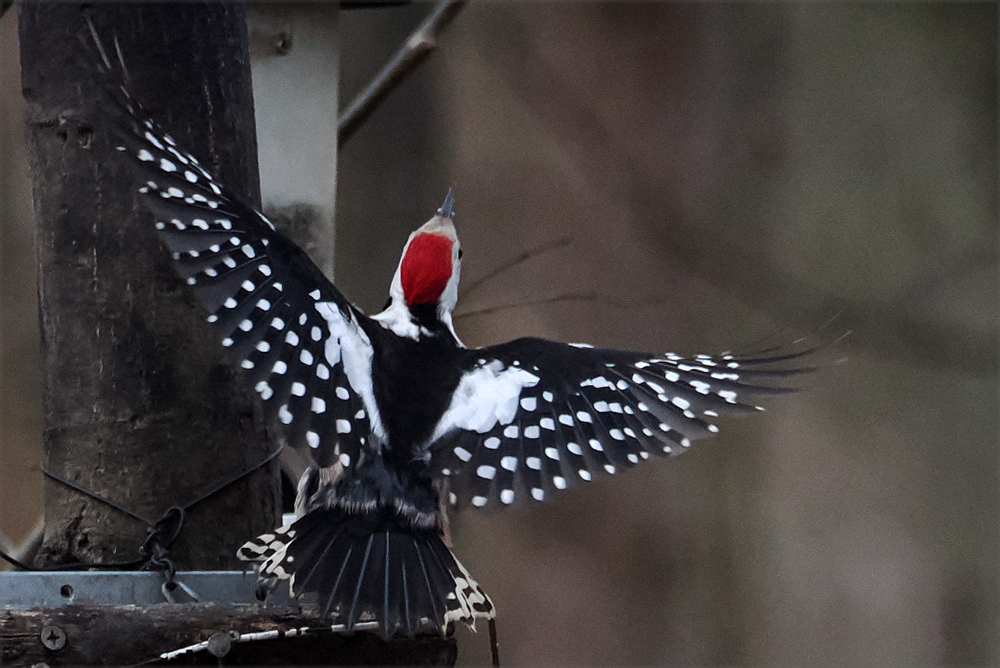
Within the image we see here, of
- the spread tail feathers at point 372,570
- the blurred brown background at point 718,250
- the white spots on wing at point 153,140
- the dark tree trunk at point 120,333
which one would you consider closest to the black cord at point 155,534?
the dark tree trunk at point 120,333

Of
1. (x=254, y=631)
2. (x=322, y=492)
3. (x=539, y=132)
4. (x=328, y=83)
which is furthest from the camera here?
(x=539, y=132)

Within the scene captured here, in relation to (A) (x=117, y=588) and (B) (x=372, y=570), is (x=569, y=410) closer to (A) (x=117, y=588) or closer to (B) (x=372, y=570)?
(B) (x=372, y=570)

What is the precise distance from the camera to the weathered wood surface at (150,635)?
5.24 feet

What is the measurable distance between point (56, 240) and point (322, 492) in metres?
0.65

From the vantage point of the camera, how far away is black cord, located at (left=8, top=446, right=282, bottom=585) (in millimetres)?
2006

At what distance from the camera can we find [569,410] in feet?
7.66

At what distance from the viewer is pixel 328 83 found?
2.85 metres

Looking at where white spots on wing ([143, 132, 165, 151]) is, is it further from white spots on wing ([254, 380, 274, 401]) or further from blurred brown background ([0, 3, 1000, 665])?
blurred brown background ([0, 3, 1000, 665])

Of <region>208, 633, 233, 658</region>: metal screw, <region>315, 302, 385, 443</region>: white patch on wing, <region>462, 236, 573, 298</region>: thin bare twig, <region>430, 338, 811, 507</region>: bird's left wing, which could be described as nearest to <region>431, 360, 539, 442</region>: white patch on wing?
<region>430, 338, 811, 507</region>: bird's left wing

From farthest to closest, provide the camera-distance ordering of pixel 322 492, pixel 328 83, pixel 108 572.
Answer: pixel 328 83 < pixel 322 492 < pixel 108 572

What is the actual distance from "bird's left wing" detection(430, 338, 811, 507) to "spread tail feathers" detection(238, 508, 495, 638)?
13cm

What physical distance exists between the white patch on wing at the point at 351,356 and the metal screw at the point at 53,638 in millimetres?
671

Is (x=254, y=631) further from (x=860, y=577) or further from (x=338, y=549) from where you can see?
(x=860, y=577)

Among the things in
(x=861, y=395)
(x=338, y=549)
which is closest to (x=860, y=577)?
(x=861, y=395)
